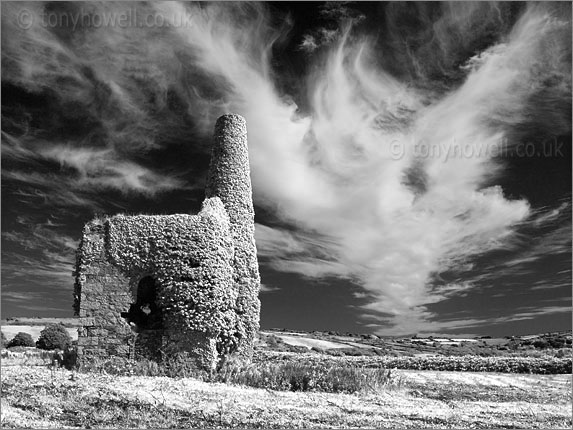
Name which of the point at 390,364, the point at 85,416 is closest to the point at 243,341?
the point at 85,416

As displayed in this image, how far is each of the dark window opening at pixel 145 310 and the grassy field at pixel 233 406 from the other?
2411mm

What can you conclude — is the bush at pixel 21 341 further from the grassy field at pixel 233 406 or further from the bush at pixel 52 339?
the grassy field at pixel 233 406

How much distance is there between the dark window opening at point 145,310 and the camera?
17.3 m

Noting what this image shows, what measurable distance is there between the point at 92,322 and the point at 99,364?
133 cm

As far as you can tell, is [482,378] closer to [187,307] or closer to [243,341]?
[243,341]

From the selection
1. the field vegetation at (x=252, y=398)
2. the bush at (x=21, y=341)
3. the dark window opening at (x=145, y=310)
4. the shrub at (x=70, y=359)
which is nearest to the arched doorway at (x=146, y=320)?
the dark window opening at (x=145, y=310)

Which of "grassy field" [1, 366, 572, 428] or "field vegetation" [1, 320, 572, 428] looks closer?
"grassy field" [1, 366, 572, 428]

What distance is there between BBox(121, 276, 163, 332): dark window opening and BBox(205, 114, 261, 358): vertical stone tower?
2985 millimetres

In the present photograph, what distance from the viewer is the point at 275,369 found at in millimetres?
16594

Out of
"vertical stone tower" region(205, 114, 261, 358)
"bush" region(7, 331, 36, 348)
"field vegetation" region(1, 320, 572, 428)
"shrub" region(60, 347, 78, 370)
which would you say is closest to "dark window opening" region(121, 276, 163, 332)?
"field vegetation" region(1, 320, 572, 428)

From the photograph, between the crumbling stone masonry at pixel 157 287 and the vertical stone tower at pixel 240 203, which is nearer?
the crumbling stone masonry at pixel 157 287

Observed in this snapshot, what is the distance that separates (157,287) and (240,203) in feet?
16.5

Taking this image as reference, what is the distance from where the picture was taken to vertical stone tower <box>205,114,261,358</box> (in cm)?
1969

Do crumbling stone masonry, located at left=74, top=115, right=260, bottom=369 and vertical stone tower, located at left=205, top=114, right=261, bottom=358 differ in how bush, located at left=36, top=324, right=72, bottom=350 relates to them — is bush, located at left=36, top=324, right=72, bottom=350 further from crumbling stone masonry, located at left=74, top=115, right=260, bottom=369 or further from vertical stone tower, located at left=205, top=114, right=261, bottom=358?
vertical stone tower, located at left=205, top=114, right=261, bottom=358
